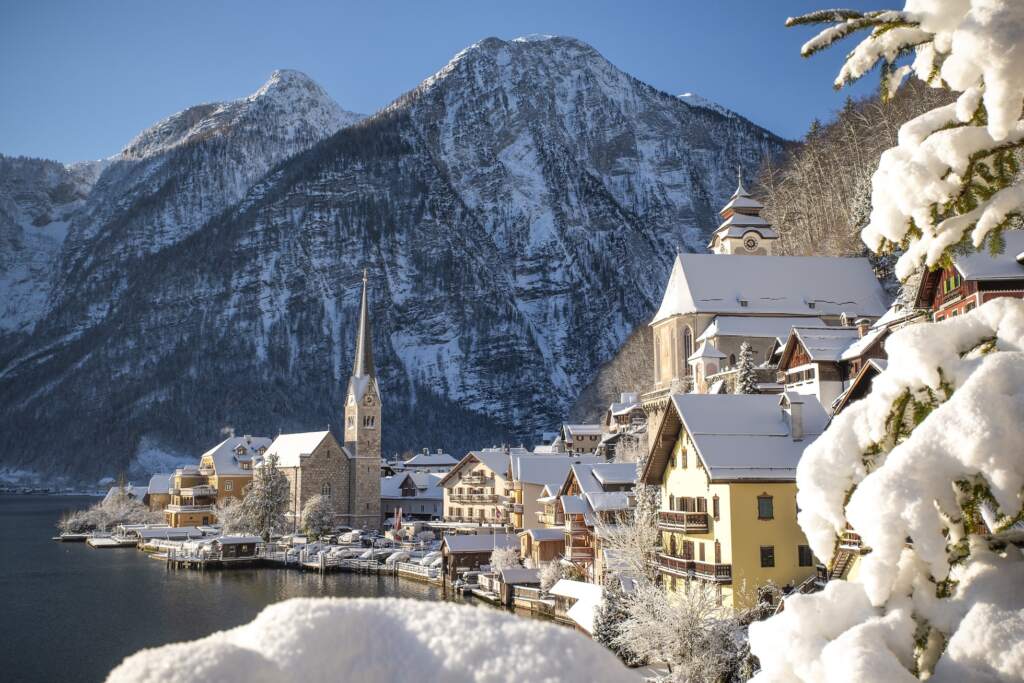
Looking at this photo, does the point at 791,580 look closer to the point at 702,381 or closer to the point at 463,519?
the point at 702,381

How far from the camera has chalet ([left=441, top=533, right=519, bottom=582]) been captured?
189ft

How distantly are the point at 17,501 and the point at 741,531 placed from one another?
167669mm

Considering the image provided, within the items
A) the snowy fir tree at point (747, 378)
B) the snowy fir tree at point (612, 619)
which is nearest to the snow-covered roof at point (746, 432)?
the snowy fir tree at point (612, 619)

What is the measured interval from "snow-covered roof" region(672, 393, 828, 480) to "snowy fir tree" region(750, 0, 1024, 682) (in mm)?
23222

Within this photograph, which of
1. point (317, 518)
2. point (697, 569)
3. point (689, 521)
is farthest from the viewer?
point (317, 518)

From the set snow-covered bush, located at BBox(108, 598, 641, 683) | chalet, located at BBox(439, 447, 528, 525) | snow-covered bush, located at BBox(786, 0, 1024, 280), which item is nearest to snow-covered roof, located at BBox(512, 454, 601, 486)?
chalet, located at BBox(439, 447, 528, 525)

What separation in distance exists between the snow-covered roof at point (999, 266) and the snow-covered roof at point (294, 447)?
2918 inches

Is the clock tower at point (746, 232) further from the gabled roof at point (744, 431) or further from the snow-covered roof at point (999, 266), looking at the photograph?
the snow-covered roof at point (999, 266)

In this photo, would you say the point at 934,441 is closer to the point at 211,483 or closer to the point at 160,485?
the point at 211,483

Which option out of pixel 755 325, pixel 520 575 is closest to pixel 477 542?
pixel 520 575

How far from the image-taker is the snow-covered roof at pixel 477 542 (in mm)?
58219

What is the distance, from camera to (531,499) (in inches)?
2408

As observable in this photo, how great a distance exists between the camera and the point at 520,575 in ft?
159

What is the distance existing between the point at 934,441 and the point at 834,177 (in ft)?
240
